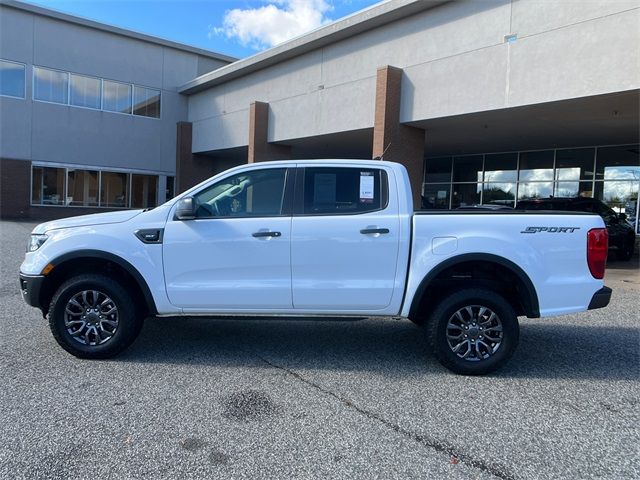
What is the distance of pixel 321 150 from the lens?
22703 millimetres

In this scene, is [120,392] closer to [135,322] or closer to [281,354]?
[135,322]

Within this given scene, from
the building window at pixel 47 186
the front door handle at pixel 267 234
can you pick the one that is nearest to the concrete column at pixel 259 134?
the building window at pixel 47 186

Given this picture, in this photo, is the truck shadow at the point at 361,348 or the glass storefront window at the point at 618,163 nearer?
the truck shadow at the point at 361,348

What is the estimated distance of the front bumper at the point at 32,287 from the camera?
15.5 feet

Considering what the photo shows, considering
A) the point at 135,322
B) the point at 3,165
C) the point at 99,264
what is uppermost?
the point at 3,165

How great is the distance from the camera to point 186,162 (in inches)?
1063

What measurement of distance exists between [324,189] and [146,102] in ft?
81.9

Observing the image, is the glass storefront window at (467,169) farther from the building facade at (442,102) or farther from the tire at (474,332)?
the tire at (474,332)

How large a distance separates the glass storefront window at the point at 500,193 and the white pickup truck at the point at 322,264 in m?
17.4

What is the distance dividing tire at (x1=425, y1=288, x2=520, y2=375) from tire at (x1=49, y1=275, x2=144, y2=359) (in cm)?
297

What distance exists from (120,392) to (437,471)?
2.62 meters

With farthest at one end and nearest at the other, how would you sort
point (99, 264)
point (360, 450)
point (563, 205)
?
point (563, 205) < point (99, 264) < point (360, 450)

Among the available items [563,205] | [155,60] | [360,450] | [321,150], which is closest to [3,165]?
[155,60]

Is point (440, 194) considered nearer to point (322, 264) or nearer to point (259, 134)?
point (259, 134)
